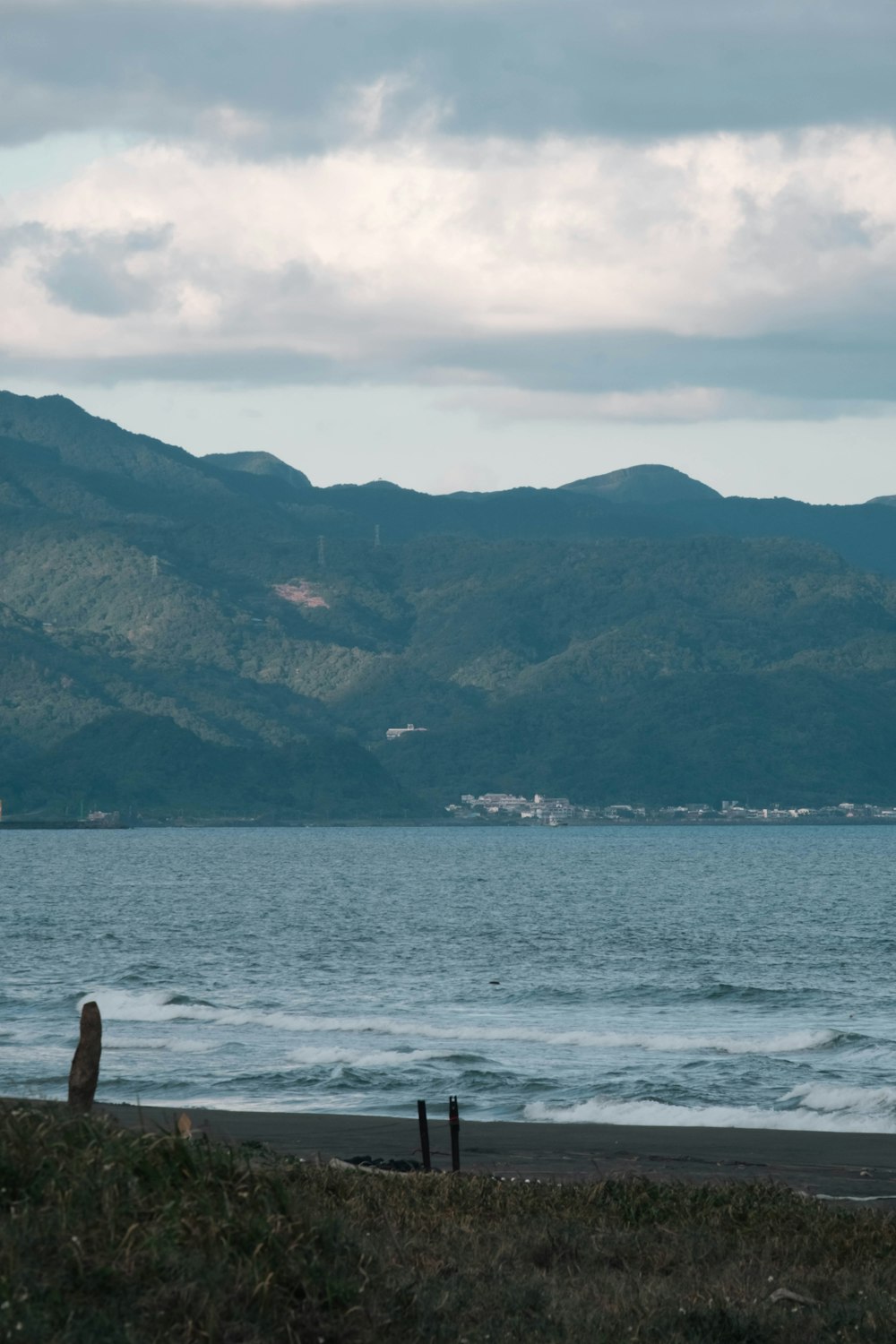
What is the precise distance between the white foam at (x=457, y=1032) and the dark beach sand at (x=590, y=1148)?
13658mm

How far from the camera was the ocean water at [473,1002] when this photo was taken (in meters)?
36.6

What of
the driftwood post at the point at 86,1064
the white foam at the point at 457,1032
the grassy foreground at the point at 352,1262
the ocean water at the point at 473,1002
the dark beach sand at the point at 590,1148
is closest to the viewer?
the grassy foreground at the point at 352,1262

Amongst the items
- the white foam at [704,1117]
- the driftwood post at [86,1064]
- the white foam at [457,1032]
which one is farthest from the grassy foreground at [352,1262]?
the white foam at [457,1032]

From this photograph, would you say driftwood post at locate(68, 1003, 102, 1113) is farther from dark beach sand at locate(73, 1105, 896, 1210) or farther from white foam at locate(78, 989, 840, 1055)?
white foam at locate(78, 989, 840, 1055)

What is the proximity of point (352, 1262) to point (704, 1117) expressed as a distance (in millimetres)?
22556

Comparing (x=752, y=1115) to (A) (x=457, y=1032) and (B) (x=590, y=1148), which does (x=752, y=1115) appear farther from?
(A) (x=457, y=1032)

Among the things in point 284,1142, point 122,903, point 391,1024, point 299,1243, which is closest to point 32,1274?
A: point 299,1243

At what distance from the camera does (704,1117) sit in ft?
110

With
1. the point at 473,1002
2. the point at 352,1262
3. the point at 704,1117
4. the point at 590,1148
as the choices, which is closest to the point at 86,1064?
the point at 352,1262

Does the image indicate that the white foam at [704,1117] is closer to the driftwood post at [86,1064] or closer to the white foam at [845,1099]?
the white foam at [845,1099]

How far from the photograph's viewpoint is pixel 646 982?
215ft

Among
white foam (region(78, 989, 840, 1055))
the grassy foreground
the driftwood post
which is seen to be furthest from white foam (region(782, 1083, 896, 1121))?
the driftwood post

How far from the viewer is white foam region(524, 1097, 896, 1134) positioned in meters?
32.6

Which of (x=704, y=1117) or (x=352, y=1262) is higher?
(x=352, y=1262)
